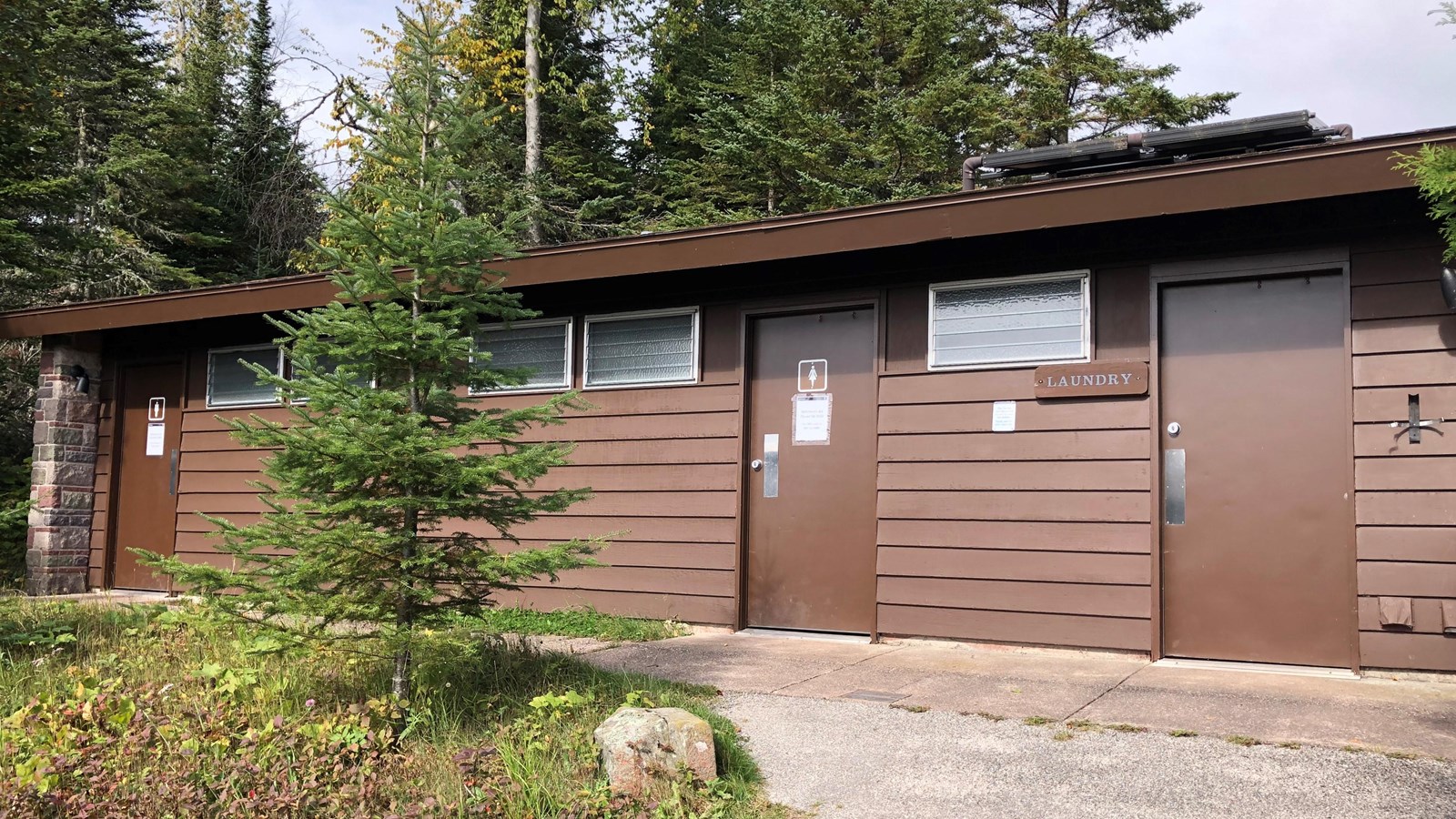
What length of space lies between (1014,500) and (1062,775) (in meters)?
2.82

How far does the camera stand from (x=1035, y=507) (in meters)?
6.00

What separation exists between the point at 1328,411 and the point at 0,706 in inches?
258

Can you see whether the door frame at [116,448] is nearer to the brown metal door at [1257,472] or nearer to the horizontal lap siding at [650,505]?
the horizontal lap siding at [650,505]

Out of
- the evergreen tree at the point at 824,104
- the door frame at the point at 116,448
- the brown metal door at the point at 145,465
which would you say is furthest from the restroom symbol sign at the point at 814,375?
the evergreen tree at the point at 824,104

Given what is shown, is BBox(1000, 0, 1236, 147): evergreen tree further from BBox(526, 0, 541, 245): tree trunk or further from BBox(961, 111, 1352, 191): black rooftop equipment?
BBox(961, 111, 1352, 191): black rooftop equipment

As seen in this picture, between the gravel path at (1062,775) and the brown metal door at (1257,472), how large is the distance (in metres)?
1.99

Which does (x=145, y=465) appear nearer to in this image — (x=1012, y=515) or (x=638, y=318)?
(x=638, y=318)

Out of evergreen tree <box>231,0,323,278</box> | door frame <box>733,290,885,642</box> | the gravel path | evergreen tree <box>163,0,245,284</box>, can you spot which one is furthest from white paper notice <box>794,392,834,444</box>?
evergreen tree <box>163,0,245,284</box>

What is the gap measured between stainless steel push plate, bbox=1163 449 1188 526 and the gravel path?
84.1 inches

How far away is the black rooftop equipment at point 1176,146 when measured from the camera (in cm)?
602

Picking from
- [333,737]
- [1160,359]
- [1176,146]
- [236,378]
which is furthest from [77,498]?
[1176,146]

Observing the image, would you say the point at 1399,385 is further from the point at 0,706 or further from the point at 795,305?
the point at 0,706

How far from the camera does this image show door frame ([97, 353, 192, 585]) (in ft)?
32.1

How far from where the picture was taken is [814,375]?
271 inches
